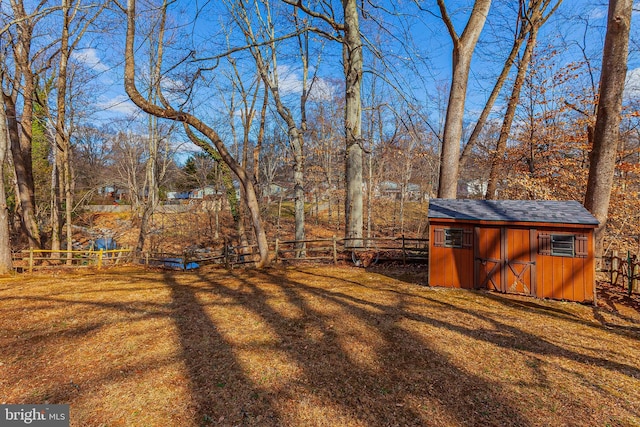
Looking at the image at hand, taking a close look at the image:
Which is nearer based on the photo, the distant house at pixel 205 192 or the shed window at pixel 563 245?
the shed window at pixel 563 245

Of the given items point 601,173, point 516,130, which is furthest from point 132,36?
point 516,130

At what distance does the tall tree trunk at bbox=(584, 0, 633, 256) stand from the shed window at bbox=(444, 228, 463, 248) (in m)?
4.17

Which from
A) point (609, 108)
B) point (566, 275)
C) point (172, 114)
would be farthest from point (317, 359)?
point (609, 108)

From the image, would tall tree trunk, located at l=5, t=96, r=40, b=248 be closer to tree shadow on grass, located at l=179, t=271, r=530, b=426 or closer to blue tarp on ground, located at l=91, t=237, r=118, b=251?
tree shadow on grass, located at l=179, t=271, r=530, b=426

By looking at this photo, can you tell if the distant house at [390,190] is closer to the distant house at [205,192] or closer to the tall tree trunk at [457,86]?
the distant house at [205,192]

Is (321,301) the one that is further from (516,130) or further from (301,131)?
(516,130)

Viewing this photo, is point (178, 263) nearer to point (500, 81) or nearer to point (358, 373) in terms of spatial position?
point (358, 373)

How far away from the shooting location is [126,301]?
705cm

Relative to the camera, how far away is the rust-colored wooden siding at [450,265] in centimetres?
867

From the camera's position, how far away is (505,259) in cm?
832

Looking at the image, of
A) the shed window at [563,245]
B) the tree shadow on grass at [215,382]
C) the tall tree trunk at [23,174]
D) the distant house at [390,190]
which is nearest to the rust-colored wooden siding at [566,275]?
the shed window at [563,245]

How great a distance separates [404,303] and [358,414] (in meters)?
4.08

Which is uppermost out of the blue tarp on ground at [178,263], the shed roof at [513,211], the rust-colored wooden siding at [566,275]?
the shed roof at [513,211]

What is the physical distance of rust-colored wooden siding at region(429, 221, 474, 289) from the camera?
A: 867 cm
